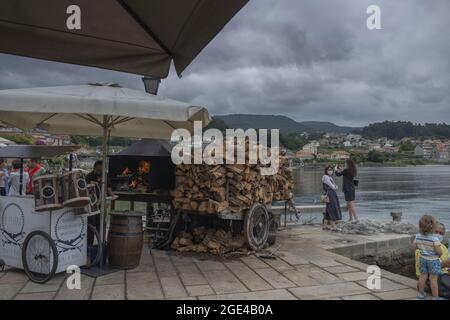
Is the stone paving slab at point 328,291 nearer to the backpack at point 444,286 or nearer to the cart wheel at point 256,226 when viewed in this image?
the backpack at point 444,286

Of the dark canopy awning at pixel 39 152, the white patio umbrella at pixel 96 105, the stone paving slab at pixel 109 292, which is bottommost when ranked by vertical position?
the stone paving slab at pixel 109 292

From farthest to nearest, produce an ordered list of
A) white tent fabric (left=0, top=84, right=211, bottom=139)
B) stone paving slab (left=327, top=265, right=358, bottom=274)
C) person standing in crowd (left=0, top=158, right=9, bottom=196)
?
person standing in crowd (left=0, top=158, right=9, bottom=196) < stone paving slab (left=327, top=265, right=358, bottom=274) < white tent fabric (left=0, top=84, right=211, bottom=139)

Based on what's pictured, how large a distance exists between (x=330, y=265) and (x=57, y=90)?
4337 mm

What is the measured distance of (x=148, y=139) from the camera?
Result: 7.68m

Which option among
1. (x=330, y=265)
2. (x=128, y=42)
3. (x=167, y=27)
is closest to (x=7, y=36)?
(x=128, y=42)

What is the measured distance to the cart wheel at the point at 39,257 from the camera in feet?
15.4

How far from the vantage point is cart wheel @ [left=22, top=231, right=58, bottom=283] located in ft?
15.4

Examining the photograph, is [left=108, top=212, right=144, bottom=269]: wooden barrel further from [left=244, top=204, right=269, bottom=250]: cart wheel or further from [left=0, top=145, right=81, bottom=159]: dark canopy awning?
[left=244, top=204, right=269, bottom=250]: cart wheel

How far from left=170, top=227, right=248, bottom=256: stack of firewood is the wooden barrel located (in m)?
1.35

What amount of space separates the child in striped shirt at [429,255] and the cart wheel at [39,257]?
4.19 m

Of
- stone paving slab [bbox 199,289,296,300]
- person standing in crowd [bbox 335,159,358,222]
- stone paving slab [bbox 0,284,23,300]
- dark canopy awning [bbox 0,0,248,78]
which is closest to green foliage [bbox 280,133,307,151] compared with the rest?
person standing in crowd [bbox 335,159,358,222]

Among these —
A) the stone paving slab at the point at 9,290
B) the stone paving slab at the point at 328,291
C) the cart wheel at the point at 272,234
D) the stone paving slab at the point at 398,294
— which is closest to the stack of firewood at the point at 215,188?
the cart wheel at the point at 272,234
